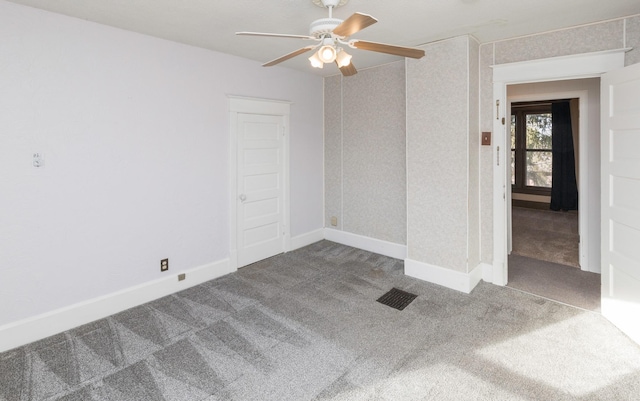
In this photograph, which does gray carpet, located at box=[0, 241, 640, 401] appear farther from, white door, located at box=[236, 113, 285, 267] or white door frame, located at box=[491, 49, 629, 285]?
white door, located at box=[236, 113, 285, 267]

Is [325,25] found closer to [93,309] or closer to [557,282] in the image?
[93,309]

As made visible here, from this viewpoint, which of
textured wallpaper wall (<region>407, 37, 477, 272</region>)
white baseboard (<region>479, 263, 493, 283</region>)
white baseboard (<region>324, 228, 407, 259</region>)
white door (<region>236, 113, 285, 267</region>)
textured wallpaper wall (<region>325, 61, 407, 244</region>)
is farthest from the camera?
white baseboard (<region>324, 228, 407, 259</region>)

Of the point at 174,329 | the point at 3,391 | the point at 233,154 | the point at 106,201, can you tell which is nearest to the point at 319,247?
the point at 233,154

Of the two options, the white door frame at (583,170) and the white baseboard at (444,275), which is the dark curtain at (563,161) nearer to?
the white door frame at (583,170)

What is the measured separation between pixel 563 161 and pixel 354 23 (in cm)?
786

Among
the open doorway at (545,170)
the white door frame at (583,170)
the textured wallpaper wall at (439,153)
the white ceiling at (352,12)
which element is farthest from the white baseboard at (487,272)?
the white ceiling at (352,12)

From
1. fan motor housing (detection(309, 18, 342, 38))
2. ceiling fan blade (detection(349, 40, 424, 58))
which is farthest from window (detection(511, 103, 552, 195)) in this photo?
fan motor housing (detection(309, 18, 342, 38))

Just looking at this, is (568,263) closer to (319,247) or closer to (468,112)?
(468,112)

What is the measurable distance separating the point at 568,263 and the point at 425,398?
3.46 m

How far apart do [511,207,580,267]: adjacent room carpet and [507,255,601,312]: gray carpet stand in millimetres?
330

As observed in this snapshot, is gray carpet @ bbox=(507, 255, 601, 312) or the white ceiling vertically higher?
the white ceiling

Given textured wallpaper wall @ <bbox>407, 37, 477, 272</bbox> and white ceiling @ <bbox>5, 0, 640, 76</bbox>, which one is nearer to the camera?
white ceiling @ <bbox>5, 0, 640, 76</bbox>

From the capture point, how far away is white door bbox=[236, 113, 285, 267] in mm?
4270

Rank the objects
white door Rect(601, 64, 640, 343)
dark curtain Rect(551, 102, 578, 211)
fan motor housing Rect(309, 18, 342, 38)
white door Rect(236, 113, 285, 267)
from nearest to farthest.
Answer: fan motor housing Rect(309, 18, 342, 38)
white door Rect(601, 64, 640, 343)
white door Rect(236, 113, 285, 267)
dark curtain Rect(551, 102, 578, 211)
